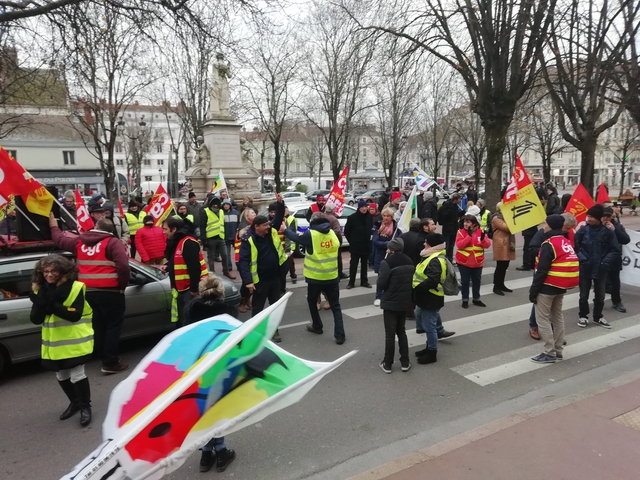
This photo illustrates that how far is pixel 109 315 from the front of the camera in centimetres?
511

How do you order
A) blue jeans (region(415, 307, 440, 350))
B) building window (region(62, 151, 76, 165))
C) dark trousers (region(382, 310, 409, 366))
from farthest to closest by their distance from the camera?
building window (region(62, 151, 76, 165)), blue jeans (region(415, 307, 440, 350)), dark trousers (region(382, 310, 409, 366))

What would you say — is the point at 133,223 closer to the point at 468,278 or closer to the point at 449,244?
the point at 468,278

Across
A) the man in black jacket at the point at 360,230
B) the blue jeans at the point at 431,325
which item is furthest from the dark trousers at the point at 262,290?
the man in black jacket at the point at 360,230


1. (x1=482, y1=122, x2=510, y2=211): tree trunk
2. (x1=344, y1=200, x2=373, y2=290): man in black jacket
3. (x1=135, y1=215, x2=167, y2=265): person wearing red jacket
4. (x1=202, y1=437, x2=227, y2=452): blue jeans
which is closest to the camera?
(x1=202, y1=437, x2=227, y2=452): blue jeans

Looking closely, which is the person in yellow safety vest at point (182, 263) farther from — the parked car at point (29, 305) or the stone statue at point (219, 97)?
the stone statue at point (219, 97)

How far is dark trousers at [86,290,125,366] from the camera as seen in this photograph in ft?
16.5

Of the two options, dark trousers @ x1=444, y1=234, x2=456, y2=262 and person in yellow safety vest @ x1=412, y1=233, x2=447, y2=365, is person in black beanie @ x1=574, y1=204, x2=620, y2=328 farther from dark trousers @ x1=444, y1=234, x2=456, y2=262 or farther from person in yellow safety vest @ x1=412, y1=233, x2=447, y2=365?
dark trousers @ x1=444, y1=234, x2=456, y2=262

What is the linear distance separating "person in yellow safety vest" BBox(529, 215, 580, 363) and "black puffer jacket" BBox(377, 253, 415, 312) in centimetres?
161

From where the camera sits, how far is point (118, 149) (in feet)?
240

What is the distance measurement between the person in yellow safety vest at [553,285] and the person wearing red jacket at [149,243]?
660 centimetres

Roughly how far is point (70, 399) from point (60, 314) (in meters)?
0.97

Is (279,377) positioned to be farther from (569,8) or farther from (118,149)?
(118,149)

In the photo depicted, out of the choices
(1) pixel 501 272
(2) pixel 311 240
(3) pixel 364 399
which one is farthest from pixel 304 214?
(3) pixel 364 399

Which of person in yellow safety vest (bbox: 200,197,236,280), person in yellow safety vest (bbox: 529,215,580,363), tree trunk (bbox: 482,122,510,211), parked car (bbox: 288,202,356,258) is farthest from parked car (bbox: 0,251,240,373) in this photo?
tree trunk (bbox: 482,122,510,211)
